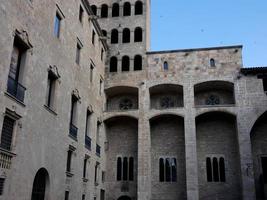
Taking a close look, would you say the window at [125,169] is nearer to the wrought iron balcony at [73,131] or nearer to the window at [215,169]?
the window at [215,169]

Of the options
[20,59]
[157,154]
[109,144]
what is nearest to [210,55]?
[157,154]

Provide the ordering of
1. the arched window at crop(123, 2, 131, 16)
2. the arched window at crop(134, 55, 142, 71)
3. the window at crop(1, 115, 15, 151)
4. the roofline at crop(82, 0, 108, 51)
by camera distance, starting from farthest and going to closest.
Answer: the arched window at crop(123, 2, 131, 16)
the arched window at crop(134, 55, 142, 71)
the roofline at crop(82, 0, 108, 51)
the window at crop(1, 115, 15, 151)

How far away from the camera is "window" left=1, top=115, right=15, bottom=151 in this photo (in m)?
12.7

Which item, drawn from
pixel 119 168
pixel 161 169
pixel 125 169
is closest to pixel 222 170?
pixel 161 169

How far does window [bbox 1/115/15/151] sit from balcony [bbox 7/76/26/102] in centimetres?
107

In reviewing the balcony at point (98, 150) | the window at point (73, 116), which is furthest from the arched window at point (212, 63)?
the window at point (73, 116)

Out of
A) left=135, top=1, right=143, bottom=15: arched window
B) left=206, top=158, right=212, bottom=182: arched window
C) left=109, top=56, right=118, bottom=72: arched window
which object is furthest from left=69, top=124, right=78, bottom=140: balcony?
left=135, top=1, right=143, bottom=15: arched window

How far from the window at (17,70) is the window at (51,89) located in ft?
8.42

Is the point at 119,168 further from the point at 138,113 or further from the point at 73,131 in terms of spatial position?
the point at 73,131

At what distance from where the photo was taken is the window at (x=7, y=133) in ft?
41.7

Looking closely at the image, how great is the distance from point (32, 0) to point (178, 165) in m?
17.7

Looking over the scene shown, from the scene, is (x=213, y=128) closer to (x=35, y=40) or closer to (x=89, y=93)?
(x=89, y=93)

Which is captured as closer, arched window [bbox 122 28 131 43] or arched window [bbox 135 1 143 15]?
arched window [bbox 122 28 131 43]

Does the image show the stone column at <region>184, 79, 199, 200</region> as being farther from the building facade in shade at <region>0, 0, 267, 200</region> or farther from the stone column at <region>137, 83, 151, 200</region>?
the stone column at <region>137, 83, 151, 200</region>
